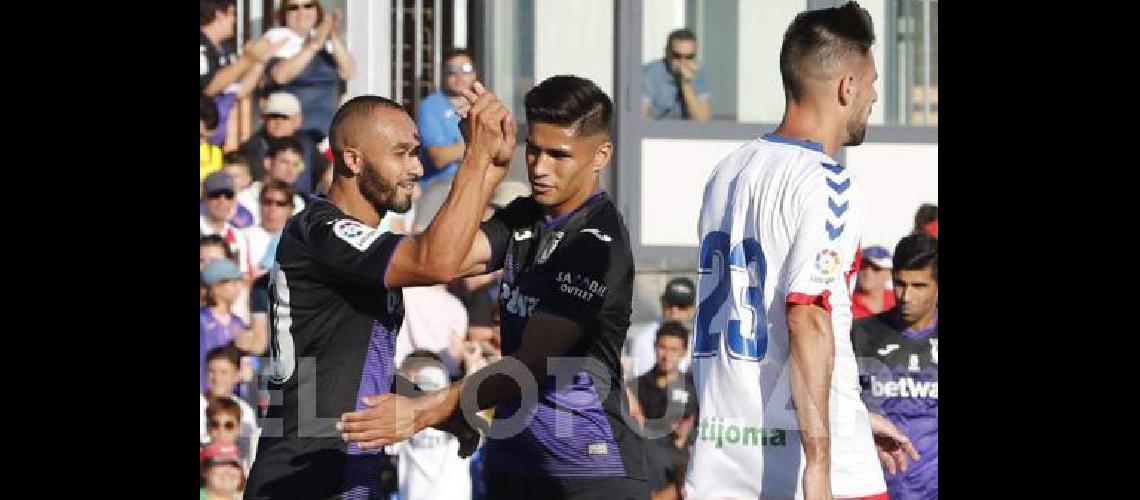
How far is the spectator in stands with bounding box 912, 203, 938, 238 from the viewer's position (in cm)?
1096

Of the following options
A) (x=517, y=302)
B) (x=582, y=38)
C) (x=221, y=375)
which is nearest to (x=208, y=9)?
(x=221, y=375)

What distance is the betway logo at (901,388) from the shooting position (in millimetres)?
9898

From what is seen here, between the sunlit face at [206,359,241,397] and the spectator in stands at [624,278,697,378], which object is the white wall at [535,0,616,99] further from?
the sunlit face at [206,359,241,397]

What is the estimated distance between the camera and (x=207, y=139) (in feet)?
33.7

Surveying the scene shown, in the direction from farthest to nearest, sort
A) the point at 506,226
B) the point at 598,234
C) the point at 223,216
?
the point at 223,216
the point at 506,226
the point at 598,234

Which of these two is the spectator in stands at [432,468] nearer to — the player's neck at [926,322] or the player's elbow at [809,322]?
the player's neck at [926,322]

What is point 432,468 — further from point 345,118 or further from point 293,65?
point 345,118

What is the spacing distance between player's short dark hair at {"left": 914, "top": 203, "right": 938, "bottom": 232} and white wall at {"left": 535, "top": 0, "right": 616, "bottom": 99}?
2.04 m

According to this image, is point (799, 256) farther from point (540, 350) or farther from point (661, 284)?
point (661, 284)

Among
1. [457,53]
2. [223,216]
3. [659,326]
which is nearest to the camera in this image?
[659,326]

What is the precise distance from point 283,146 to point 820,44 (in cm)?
466

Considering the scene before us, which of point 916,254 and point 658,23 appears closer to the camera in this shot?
point 916,254

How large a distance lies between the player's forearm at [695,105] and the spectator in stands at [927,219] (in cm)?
144

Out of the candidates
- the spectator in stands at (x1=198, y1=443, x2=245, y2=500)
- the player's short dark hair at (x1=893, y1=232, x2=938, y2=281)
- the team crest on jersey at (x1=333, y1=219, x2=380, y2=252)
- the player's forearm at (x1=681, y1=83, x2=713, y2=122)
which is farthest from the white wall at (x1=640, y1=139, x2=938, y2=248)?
the team crest on jersey at (x1=333, y1=219, x2=380, y2=252)
